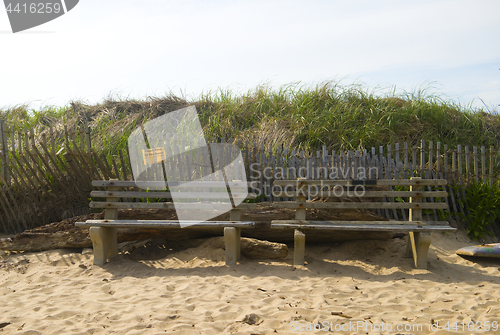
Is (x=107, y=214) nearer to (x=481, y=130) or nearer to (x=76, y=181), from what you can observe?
(x=76, y=181)

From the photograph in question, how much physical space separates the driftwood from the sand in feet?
0.43

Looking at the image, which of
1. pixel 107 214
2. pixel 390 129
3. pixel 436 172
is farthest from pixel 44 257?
pixel 390 129

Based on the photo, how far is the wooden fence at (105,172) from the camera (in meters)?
5.42

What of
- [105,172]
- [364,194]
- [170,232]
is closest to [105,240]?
[170,232]

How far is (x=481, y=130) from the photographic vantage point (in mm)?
8242

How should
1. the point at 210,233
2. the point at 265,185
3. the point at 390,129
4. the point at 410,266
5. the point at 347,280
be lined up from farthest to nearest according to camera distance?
the point at 390,129 → the point at 265,185 → the point at 210,233 → the point at 410,266 → the point at 347,280

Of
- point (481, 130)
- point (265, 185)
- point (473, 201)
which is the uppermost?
point (481, 130)

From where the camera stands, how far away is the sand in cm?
278

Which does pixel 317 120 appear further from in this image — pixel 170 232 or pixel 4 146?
pixel 4 146

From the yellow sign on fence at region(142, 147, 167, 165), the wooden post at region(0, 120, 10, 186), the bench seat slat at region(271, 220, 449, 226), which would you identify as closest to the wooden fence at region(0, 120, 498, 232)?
the wooden post at region(0, 120, 10, 186)

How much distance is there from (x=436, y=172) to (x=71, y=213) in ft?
18.2

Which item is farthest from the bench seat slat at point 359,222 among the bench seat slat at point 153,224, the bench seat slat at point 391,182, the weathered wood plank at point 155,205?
the weathered wood plank at point 155,205

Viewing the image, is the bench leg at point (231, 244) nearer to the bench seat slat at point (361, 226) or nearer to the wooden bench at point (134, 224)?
the wooden bench at point (134, 224)

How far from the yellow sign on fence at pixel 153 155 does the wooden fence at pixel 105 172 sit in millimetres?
340
